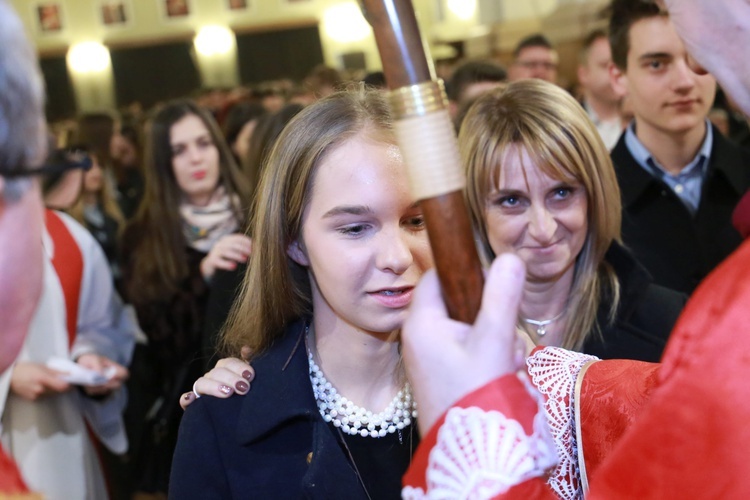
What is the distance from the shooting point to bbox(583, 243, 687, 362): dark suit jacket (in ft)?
6.42

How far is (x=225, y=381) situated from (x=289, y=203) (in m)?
0.35

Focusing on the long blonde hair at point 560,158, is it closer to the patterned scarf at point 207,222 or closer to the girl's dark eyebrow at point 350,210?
the girl's dark eyebrow at point 350,210

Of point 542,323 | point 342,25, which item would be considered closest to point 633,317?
point 542,323

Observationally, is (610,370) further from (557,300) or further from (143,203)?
(143,203)

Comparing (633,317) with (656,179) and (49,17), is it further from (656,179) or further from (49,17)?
(49,17)

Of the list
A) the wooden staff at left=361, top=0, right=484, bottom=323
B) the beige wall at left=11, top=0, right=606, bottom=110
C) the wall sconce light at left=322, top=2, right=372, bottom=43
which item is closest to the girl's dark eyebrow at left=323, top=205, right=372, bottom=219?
the wooden staff at left=361, top=0, right=484, bottom=323

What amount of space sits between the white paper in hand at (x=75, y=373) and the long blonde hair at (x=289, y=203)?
0.84m

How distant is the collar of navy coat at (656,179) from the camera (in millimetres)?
2664

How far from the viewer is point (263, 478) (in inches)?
55.6

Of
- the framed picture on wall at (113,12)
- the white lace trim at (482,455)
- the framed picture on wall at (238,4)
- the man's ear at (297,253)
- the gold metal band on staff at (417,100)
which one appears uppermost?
the framed picture on wall at (113,12)

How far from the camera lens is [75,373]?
2283 mm

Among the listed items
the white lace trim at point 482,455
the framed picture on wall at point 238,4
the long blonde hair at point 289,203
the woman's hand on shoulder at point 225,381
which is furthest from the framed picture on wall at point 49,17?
the white lace trim at point 482,455

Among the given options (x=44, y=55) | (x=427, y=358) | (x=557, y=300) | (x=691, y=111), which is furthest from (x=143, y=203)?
(x=44, y=55)

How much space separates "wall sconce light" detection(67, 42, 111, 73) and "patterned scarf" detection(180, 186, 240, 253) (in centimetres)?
1275
